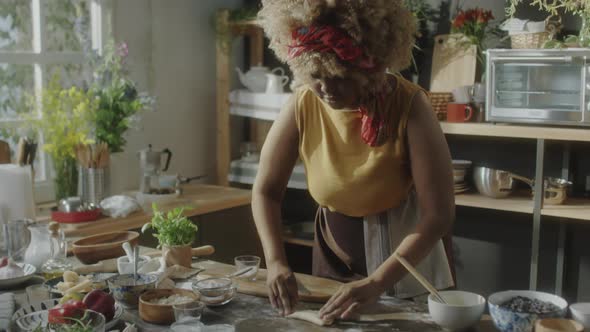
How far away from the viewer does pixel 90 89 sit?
3316 mm

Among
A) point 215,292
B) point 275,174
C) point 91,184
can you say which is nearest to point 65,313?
point 215,292

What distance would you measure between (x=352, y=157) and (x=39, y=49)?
2.07 metres

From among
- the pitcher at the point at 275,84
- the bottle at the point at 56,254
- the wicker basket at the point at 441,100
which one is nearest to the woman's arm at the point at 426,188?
the bottle at the point at 56,254

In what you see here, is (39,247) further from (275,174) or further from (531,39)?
(531,39)

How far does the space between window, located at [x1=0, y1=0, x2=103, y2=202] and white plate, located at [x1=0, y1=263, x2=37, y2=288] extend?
131cm

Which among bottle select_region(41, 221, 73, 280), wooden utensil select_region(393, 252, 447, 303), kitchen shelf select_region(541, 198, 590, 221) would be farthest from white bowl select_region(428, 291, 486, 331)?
kitchen shelf select_region(541, 198, 590, 221)

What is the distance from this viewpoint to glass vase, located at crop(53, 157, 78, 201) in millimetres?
3166

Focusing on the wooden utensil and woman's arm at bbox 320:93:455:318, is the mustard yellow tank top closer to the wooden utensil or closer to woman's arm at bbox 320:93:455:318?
woman's arm at bbox 320:93:455:318

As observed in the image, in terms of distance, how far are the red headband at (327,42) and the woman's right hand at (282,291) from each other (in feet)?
1.77

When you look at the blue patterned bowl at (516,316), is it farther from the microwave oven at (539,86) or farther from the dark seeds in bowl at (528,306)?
the microwave oven at (539,86)

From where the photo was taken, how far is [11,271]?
6.38 ft

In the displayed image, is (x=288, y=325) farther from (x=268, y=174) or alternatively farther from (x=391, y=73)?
(x=391, y=73)

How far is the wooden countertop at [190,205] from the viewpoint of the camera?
2879 mm

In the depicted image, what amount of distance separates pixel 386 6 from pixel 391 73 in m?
0.27
